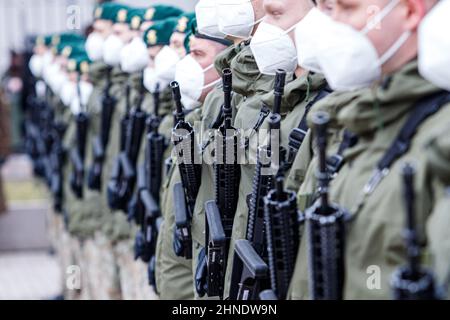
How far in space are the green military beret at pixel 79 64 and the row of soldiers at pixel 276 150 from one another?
1.14 m

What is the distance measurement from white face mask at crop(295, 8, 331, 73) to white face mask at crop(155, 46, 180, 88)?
250 cm

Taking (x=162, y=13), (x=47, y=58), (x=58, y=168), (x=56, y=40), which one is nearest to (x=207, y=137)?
(x=162, y=13)

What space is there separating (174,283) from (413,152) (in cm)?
297

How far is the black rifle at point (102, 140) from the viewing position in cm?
832

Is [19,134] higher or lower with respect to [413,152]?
lower

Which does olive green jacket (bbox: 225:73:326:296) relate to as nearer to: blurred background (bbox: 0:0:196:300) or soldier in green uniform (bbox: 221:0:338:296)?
soldier in green uniform (bbox: 221:0:338:296)

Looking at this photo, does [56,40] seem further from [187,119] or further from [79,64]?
[187,119]

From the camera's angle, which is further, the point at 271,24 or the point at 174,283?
the point at 174,283

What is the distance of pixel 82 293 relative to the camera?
9.41 meters

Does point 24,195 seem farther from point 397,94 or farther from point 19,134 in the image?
point 397,94

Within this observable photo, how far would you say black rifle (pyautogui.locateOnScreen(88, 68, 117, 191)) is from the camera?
8320 mm

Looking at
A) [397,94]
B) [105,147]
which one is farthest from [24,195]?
[397,94]

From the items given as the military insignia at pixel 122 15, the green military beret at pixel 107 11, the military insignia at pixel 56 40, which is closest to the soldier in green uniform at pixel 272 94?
the military insignia at pixel 122 15

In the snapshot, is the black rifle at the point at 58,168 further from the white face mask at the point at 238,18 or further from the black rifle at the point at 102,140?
the white face mask at the point at 238,18
